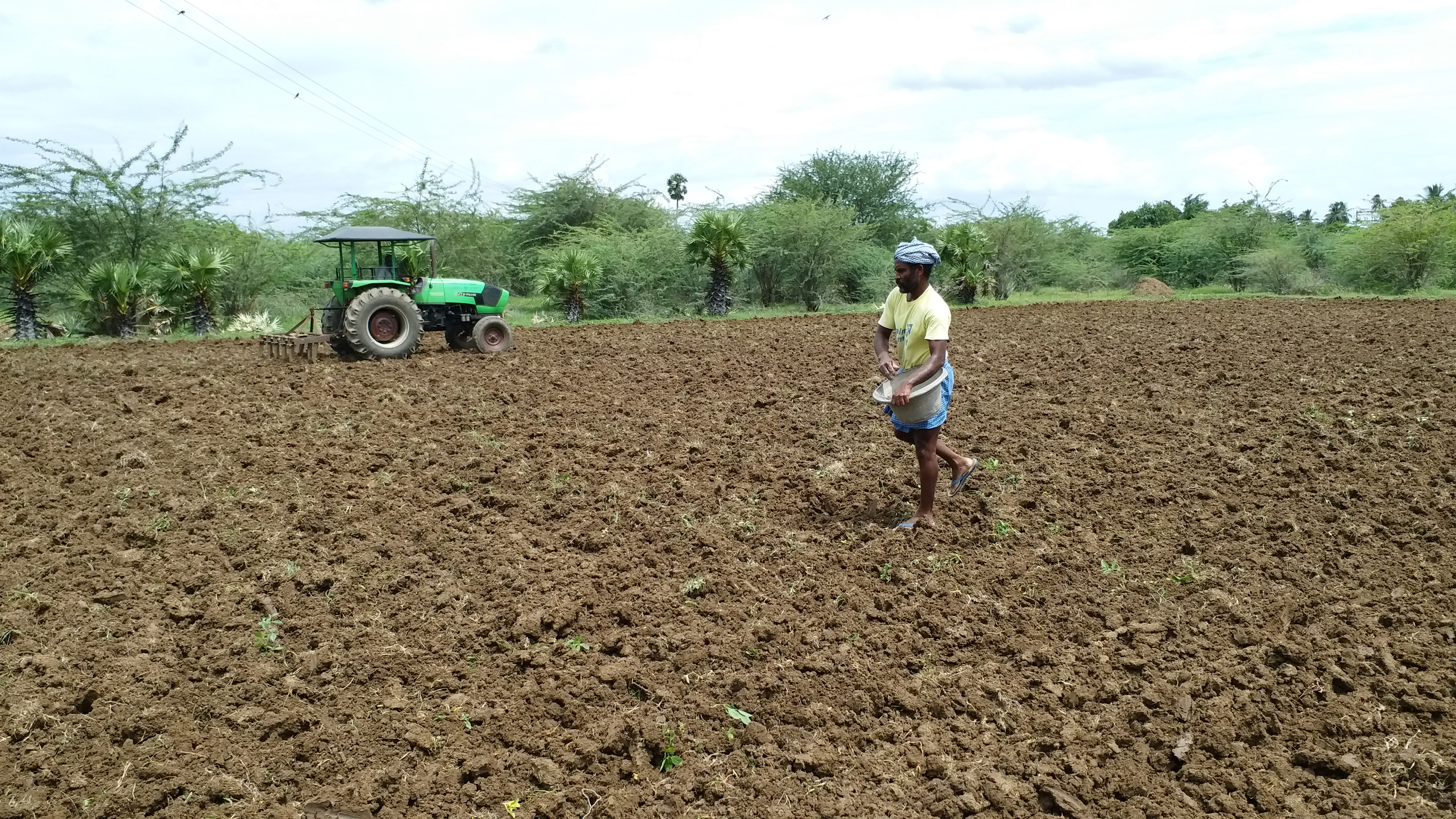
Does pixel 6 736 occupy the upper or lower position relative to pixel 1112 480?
lower

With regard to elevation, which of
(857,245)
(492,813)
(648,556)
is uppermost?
(857,245)

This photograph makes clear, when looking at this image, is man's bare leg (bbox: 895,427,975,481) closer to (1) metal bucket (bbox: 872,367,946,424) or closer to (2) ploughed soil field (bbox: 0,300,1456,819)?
(2) ploughed soil field (bbox: 0,300,1456,819)

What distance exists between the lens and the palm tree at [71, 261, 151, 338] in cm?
1827

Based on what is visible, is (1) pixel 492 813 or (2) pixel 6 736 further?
(2) pixel 6 736

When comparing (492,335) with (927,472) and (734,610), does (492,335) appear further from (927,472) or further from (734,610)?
(734,610)

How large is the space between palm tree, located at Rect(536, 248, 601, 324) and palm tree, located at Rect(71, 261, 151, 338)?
7388 mm

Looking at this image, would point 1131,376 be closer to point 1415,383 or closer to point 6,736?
point 1415,383

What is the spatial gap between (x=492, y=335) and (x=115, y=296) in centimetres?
888

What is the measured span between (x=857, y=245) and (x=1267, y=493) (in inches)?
789

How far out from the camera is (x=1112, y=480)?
278 inches

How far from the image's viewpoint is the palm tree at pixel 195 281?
1866 cm

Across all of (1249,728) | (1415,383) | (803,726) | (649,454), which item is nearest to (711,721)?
(803,726)

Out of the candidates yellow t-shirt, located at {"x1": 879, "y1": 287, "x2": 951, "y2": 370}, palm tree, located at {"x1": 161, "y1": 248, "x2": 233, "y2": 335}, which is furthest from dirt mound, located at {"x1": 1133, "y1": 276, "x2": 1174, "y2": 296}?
yellow t-shirt, located at {"x1": 879, "y1": 287, "x2": 951, "y2": 370}

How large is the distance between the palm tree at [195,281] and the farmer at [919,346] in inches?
634
